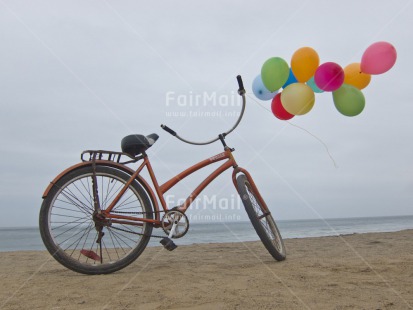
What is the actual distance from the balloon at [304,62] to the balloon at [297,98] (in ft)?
0.38

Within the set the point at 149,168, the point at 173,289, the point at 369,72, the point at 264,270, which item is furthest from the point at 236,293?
the point at 369,72

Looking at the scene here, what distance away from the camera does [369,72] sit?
170 inches

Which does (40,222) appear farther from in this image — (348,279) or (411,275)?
(411,275)

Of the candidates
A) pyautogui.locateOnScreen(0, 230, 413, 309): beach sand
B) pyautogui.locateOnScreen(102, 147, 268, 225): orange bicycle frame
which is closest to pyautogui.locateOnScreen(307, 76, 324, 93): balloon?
pyautogui.locateOnScreen(102, 147, 268, 225): orange bicycle frame

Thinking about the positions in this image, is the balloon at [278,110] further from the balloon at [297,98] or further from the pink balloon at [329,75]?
the pink balloon at [329,75]

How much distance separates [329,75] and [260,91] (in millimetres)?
844

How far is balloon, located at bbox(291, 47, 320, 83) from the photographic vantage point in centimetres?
422

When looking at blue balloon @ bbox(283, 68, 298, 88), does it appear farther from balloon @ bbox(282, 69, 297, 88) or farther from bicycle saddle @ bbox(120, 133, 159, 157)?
bicycle saddle @ bbox(120, 133, 159, 157)

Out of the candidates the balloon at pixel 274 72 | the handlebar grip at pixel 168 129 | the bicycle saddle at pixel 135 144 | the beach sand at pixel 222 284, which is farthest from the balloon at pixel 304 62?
the beach sand at pixel 222 284

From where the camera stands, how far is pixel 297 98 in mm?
4246

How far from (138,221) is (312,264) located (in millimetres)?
1593

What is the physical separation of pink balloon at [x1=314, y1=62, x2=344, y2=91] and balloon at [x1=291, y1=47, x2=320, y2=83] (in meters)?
0.11

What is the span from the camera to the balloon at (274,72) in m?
4.27

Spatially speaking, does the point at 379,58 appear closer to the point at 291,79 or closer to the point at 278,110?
the point at 291,79
